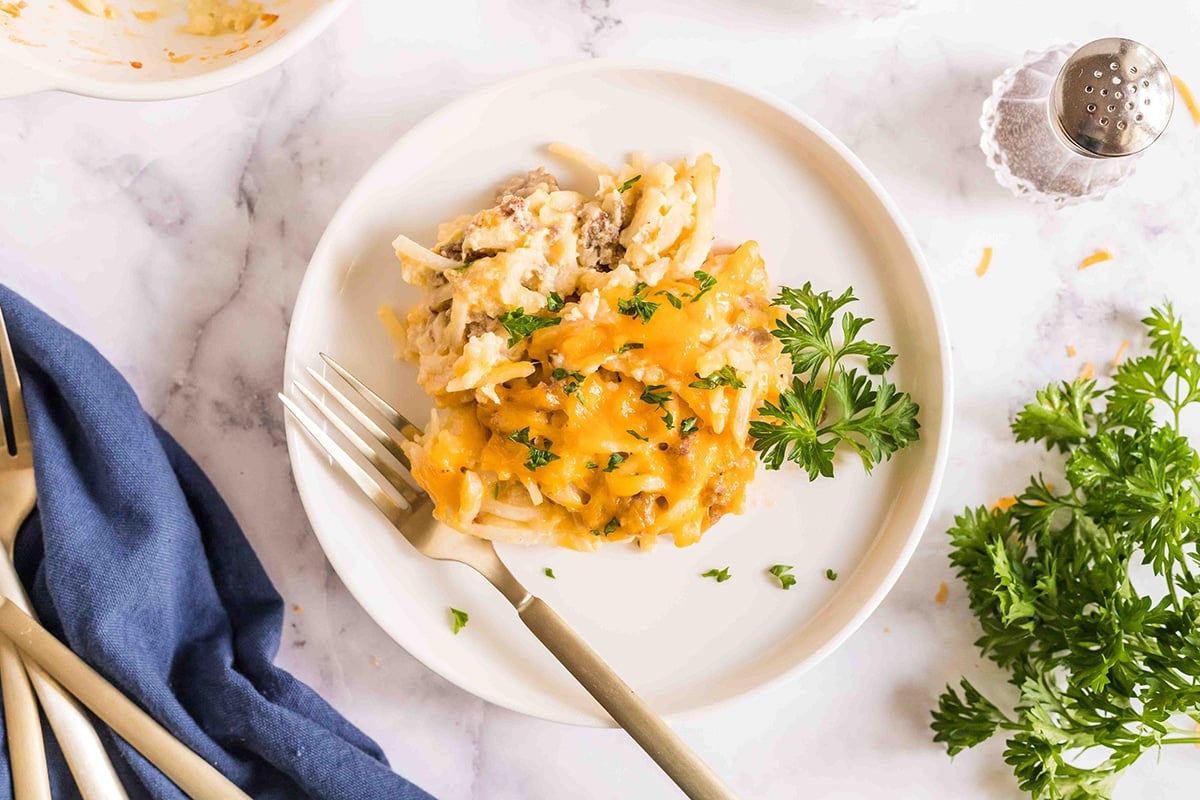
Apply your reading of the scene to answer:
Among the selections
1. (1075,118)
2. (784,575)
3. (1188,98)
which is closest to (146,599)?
(784,575)

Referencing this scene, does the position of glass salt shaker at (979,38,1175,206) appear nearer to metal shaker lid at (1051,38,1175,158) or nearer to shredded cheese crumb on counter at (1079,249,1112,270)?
metal shaker lid at (1051,38,1175,158)

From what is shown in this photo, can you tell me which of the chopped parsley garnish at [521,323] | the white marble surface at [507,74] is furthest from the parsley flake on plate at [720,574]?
the chopped parsley garnish at [521,323]

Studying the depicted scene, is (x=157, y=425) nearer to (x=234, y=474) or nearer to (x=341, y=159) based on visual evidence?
(x=234, y=474)

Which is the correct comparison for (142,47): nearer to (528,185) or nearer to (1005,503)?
(528,185)

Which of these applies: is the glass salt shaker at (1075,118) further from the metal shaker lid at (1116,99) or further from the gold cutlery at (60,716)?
the gold cutlery at (60,716)

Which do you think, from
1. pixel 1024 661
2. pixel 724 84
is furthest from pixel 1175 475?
pixel 724 84

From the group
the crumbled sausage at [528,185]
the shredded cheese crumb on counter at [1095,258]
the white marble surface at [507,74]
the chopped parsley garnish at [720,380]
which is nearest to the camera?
the chopped parsley garnish at [720,380]
